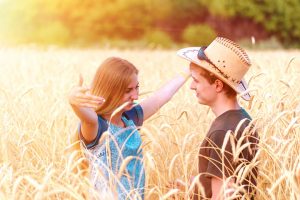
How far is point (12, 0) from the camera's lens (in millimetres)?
30281

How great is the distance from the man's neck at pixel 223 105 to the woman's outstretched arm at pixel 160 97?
2.22 feet

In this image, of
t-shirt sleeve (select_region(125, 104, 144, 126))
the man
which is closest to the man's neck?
the man

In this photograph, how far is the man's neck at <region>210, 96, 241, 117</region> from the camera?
2.73m

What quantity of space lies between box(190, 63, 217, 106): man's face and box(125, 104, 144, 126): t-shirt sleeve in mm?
539

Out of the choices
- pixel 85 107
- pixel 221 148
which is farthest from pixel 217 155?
pixel 85 107

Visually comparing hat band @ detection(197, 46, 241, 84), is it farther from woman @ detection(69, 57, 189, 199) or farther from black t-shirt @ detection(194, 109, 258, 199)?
woman @ detection(69, 57, 189, 199)

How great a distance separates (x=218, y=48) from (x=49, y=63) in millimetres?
6830

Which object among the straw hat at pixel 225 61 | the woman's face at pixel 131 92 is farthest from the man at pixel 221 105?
the woman's face at pixel 131 92

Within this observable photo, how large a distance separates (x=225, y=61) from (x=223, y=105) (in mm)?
209

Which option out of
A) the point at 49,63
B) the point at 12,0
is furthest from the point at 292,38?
the point at 49,63

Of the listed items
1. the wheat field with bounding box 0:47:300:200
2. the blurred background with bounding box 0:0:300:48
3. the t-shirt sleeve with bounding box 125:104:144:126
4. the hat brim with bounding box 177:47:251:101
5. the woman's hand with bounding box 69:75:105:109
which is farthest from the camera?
the blurred background with bounding box 0:0:300:48

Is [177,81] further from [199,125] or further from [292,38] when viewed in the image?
[292,38]

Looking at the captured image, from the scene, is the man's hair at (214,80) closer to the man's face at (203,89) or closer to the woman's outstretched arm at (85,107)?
the man's face at (203,89)

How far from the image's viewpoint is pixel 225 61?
2.83m
